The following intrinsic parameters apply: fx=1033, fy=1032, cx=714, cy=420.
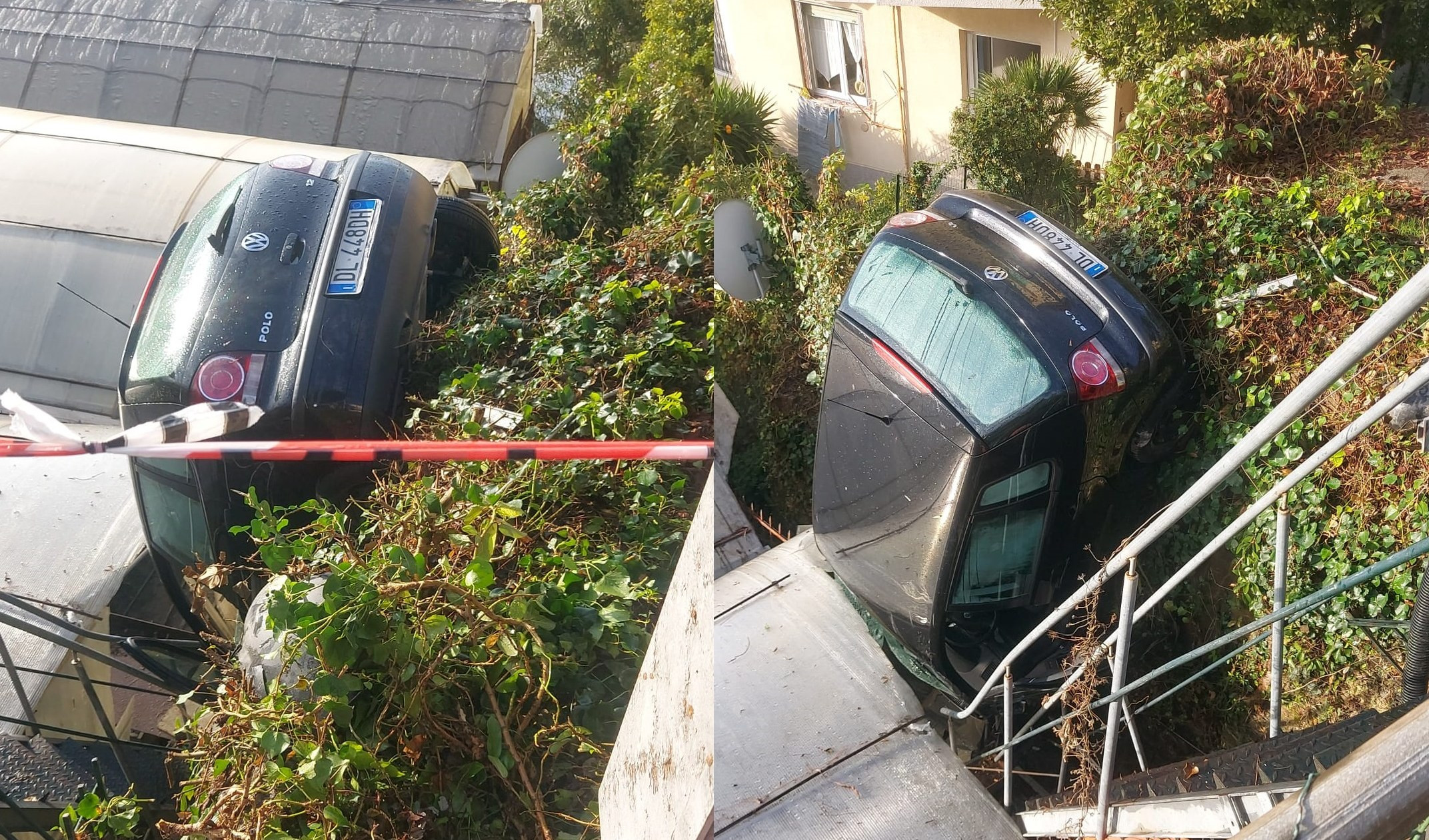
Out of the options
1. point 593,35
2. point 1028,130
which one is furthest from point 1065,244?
point 593,35

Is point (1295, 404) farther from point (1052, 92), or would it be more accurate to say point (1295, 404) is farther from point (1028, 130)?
point (1052, 92)

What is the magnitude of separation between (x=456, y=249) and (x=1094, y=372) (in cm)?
359

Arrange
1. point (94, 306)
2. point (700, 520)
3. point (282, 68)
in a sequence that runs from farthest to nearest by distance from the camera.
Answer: point (282, 68), point (94, 306), point (700, 520)

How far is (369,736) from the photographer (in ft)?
9.27

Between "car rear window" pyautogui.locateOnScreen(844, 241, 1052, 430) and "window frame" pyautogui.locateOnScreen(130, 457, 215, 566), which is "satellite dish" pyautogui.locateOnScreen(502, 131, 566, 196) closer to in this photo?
"car rear window" pyautogui.locateOnScreen(844, 241, 1052, 430)

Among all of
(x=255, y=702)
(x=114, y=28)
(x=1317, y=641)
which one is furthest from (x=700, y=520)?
(x=114, y=28)

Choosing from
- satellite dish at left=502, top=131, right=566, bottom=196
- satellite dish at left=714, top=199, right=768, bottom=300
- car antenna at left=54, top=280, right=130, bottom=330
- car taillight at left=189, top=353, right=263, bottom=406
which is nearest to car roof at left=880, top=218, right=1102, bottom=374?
satellite dish at left=714, top=199, right=768, bottom=300

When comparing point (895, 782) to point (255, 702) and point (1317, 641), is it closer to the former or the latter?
point (1317, 641)

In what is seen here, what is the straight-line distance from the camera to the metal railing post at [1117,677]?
2.88 m

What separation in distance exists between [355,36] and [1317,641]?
1024 centimetres

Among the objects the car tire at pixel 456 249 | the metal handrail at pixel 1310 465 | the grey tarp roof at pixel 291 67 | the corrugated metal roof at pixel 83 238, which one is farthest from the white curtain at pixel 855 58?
the metal handrail at pixel 1310 465

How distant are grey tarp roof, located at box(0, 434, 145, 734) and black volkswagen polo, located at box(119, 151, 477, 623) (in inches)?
30.0

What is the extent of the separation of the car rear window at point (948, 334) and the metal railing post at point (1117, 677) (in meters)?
1.76

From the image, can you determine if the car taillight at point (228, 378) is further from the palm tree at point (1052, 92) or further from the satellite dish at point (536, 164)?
the palm tree at point (1052, 92)
